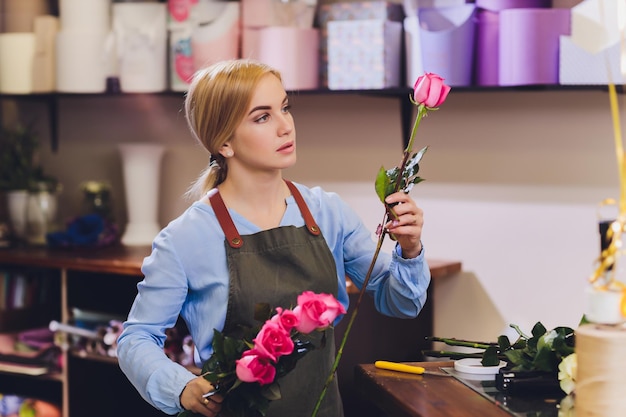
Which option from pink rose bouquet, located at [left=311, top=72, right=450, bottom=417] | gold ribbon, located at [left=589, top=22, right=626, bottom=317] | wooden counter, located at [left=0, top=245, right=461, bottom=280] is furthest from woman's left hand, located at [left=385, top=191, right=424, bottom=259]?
wooden counter, located at [left=0, top=245, right=461, bottom=280]

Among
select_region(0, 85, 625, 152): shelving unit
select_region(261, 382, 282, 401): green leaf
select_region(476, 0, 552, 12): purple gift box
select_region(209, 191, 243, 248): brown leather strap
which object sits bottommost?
select_region(261, 382, 282, 401): green leaf

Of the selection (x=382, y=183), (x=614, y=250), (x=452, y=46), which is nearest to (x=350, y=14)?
(x=452, y=46)

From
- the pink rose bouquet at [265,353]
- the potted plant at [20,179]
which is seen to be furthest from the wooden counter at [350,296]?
the pink rose bouquet at [265,353]

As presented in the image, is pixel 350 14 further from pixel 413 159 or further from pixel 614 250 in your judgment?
pixel 614 250

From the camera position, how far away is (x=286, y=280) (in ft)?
5.95

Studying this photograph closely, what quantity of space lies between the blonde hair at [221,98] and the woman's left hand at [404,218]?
396 millimetres

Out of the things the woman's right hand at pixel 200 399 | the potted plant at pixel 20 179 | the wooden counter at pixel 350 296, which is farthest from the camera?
the potted plant at pixel 20 179

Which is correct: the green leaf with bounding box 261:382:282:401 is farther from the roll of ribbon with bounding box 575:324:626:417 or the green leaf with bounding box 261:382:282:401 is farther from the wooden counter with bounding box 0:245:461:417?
the wooden counter with bounding box 0:245:461:417

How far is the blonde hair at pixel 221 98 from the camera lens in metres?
1.79

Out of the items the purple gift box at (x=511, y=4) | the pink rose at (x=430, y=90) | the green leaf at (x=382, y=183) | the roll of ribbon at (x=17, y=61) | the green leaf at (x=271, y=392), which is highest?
the purple gift box at (x=511, y=4)

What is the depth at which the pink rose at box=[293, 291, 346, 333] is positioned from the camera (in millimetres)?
1183

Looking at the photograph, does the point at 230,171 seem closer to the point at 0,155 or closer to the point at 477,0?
the point at 477,0

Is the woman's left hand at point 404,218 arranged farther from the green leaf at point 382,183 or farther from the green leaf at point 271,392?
the green leaf at point 271,392

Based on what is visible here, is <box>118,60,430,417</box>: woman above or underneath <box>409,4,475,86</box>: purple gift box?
underneath
